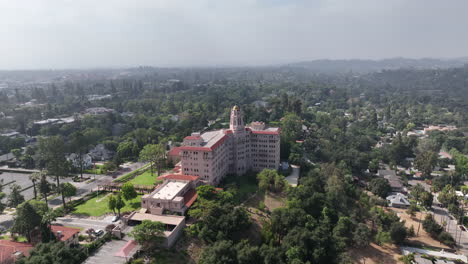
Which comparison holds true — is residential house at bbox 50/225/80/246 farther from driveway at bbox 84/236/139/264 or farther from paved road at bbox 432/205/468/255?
paved road at bbox 432/205/468/255

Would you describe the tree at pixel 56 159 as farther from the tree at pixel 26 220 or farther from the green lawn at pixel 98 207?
the tree at pixel 26 220

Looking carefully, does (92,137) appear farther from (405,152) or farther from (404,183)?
(405,152)

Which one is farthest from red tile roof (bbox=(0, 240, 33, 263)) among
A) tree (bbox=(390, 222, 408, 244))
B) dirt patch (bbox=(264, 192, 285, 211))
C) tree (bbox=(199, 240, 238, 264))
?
tree (bbox=(390, 222, 408, 244))

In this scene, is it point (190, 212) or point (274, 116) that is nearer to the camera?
point (190, 212)

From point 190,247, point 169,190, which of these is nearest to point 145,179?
point 169,190

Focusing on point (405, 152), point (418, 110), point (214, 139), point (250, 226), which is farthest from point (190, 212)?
point (418, 110)

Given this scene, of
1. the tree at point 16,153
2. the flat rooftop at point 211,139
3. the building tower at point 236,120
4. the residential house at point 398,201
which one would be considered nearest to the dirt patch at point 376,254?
the residential house at point 398,201

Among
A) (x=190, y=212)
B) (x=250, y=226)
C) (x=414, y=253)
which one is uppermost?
(x=190, y=212)
